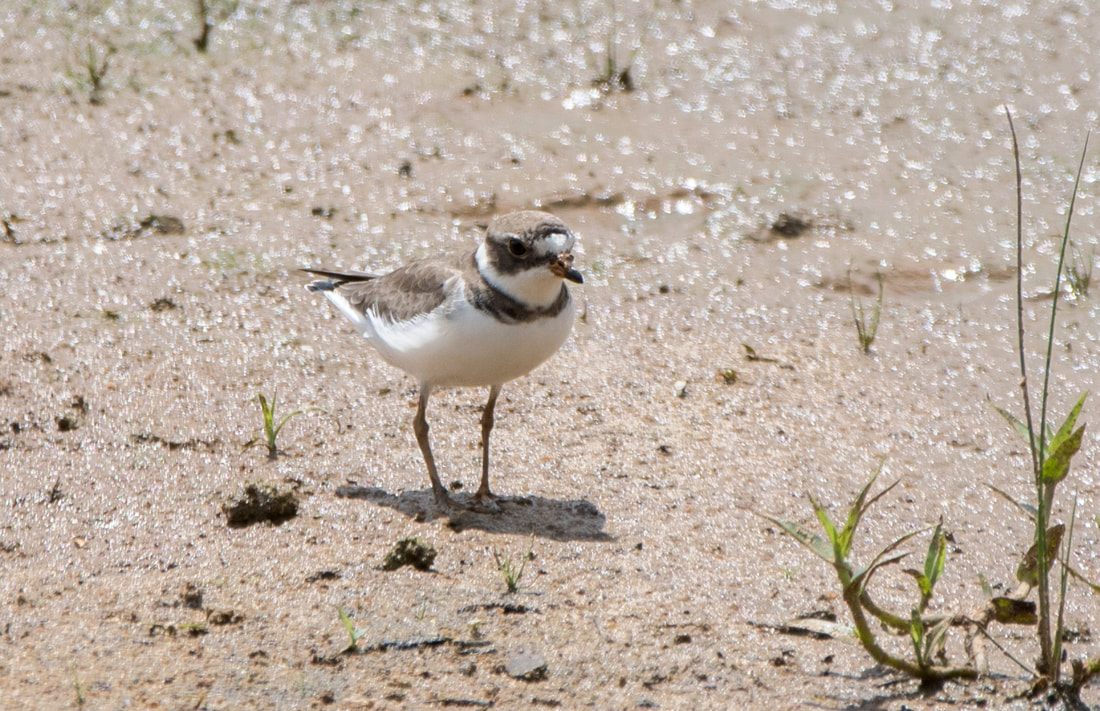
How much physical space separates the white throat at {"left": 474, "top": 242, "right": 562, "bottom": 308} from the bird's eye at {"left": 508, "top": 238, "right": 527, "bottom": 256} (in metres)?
0.08

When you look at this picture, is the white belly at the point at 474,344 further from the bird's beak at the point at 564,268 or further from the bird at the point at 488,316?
the bird's beak at the point at 564,268

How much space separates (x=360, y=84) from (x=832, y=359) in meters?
4.10

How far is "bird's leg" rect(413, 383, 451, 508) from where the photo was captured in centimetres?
497

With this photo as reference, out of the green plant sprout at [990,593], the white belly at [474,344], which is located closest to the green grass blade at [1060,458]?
the green plant sprout at [990,593]

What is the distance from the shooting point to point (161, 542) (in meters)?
4.59

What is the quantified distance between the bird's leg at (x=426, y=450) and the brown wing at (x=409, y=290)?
34 centimetres

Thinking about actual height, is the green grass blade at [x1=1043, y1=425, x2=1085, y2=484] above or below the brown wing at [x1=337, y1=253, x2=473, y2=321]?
above

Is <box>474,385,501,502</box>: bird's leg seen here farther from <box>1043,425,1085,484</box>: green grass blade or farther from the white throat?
<box>1043,425,1085,484</box>: green grass blade

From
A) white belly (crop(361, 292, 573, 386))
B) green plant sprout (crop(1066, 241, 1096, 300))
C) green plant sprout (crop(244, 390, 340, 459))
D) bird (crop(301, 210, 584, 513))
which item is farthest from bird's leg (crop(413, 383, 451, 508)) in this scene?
green plant sprout (crop(1066, 241, 1096, 300))

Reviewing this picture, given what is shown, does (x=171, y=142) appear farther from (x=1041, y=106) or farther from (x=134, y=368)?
(x=1041, y=106)

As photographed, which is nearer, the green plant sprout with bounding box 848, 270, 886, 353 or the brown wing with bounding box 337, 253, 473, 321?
the brown wing with bounding box 337, 253, 473, 321

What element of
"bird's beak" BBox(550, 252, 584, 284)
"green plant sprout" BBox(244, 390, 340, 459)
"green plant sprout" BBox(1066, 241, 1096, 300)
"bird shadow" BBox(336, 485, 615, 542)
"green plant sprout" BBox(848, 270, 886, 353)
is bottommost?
"bird shadow" BBox(336, 485, 615, 542)

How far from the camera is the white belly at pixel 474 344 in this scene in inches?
187

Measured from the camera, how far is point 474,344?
476 cm
